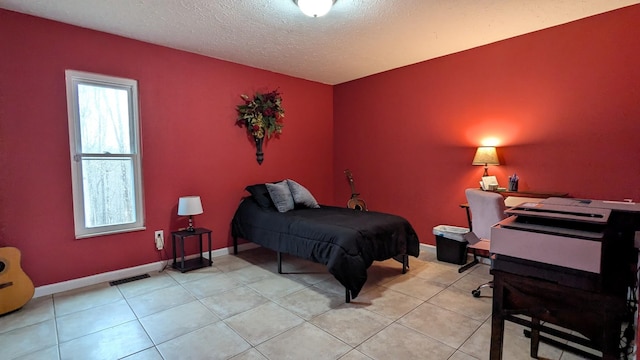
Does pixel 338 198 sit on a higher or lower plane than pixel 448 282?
higher

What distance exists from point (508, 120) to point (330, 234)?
7.52 ft

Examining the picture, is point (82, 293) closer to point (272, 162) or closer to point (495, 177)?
point (272, 162)

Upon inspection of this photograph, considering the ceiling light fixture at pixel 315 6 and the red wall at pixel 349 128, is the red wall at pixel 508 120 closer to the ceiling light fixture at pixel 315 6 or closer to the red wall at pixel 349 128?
the red wall at pixel 349 128

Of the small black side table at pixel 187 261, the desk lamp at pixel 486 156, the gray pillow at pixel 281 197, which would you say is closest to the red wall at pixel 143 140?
the small black side table at pixel 187 261

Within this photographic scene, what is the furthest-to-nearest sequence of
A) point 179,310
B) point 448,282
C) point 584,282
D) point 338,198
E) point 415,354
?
1. point 338,198
2. point 448,282
3. point 179,310
4. point 415,354
5. point 584,282

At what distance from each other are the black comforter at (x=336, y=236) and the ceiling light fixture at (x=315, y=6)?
5.99ft

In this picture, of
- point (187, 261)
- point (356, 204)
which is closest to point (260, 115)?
point (356, 204)

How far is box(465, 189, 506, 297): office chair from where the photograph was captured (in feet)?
8.60

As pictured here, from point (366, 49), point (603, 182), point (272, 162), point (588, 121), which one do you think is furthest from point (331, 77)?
point (603, 182)

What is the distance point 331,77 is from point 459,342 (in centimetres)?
377

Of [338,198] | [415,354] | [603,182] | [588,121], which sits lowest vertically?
[415,354]

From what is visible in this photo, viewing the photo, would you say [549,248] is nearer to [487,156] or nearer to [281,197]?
[487,156]

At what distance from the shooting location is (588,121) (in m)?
2.80

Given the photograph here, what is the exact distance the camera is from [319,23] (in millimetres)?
2826
